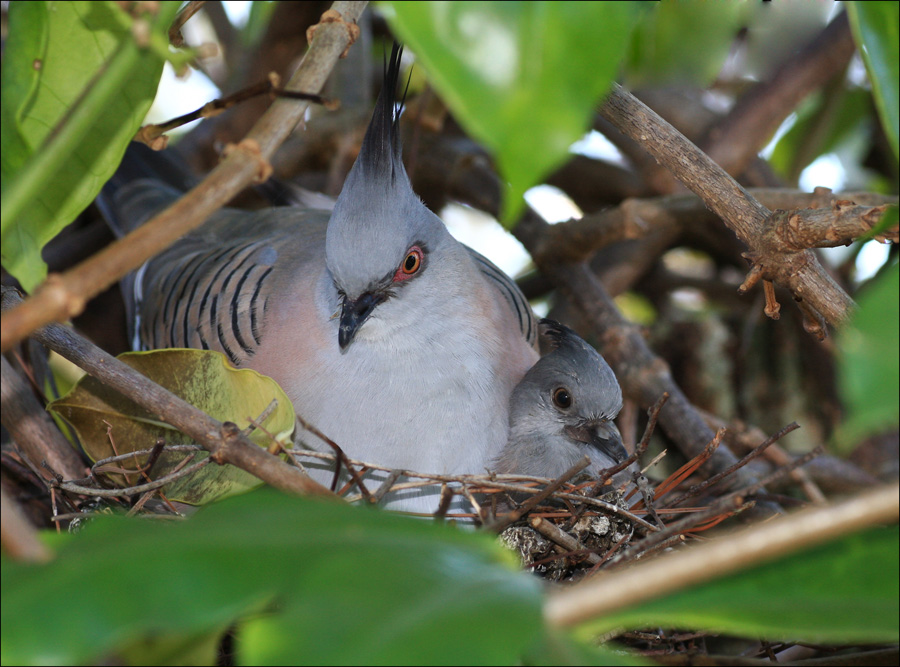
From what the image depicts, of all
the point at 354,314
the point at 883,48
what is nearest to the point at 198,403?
the point at 354,314

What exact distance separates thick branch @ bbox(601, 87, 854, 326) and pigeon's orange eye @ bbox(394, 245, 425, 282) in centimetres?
63

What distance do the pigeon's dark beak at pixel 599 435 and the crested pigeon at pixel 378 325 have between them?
8.5 inches

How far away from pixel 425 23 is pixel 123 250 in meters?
0.41

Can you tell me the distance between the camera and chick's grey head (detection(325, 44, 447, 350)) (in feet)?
6.23

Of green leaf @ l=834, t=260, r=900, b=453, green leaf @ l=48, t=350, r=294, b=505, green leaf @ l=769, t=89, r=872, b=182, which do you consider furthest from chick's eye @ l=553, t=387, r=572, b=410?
green leaf @ l=769, t=89, r=872, b=182

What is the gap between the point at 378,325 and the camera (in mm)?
2031

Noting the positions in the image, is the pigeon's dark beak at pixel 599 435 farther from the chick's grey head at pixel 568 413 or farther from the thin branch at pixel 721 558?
the thin branch at pixel 721 558

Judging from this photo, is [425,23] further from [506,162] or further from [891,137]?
[891,137]

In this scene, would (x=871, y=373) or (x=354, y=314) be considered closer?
(x=871, y=373)

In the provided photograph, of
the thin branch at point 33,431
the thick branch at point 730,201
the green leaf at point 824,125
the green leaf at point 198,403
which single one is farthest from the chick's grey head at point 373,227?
the green leaf at point 824,125

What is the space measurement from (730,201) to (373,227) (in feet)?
2.62

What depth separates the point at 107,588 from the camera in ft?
2.29

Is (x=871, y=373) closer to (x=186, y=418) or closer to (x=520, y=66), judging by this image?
(x=520, y=66)

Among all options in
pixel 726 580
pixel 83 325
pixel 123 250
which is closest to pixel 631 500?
pixel 726 580
